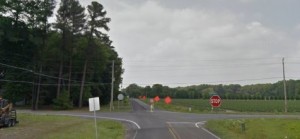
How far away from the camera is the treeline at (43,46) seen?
67.6m

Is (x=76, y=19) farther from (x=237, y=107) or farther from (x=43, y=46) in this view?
(x=237, y=107)

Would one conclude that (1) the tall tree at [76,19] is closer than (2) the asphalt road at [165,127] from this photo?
No

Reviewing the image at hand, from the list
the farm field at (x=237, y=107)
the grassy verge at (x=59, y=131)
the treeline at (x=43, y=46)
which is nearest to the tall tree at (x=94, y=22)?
the treeline at (x=43, y=46)

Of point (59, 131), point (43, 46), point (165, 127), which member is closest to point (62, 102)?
point (43, 46)

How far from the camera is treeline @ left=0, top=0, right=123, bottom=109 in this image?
6756cm

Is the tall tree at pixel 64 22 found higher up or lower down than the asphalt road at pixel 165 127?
higher up

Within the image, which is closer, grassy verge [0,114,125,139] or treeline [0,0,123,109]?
grassy verge [0,114,125,139]

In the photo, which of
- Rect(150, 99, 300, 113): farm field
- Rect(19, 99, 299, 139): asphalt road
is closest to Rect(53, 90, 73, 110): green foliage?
Rect(150, 99, 300, 113): farm field

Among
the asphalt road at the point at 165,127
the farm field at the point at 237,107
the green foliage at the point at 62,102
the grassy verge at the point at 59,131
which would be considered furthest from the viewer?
the farm field at the point at 237,107

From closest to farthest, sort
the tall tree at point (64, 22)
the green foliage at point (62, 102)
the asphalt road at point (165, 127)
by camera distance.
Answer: the asphalt road at point (165, 127), the green foliage at point (62, 102), the tall tree at point (64, 22)

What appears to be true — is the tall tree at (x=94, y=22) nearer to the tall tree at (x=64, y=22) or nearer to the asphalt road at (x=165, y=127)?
the tall tree at (x=64, y=22)

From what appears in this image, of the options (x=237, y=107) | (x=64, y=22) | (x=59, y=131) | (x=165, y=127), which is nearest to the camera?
(x=59, y=131)

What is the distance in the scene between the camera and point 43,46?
69.2 metres

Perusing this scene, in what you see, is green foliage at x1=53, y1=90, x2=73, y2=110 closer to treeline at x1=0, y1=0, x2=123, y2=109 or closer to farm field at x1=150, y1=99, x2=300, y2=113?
treeline at x1=0, y1=0, x2=123, y2=109
